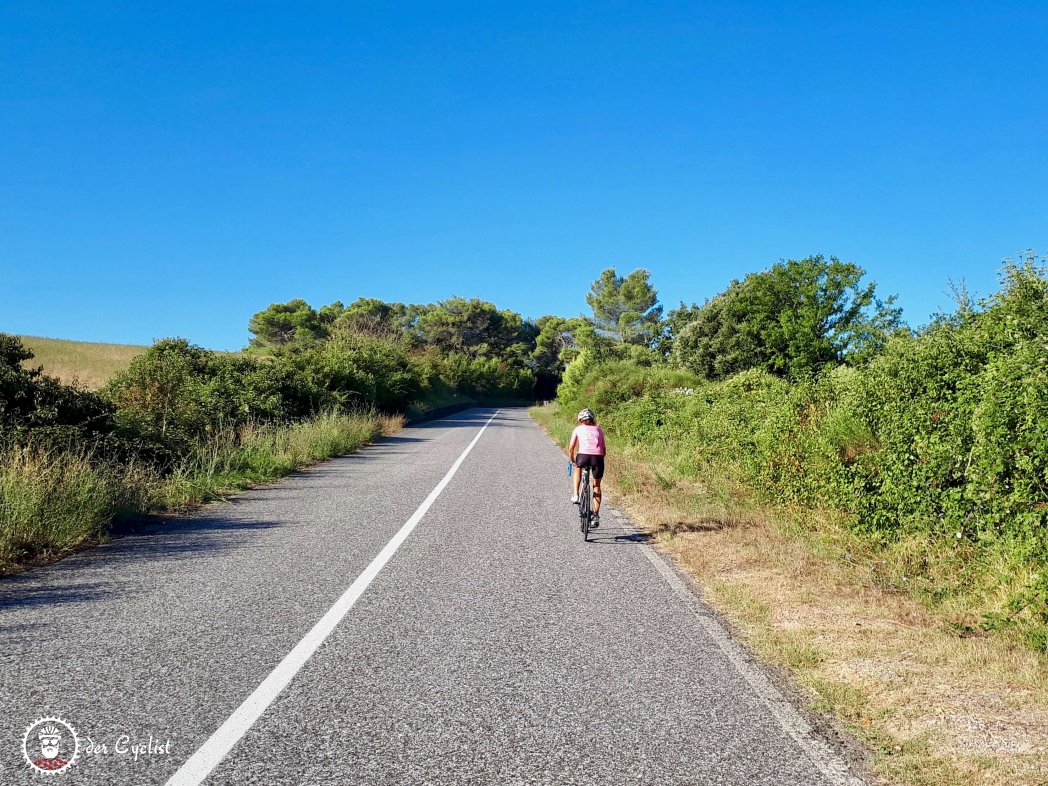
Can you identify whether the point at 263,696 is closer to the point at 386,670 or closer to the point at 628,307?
the point at 386,670

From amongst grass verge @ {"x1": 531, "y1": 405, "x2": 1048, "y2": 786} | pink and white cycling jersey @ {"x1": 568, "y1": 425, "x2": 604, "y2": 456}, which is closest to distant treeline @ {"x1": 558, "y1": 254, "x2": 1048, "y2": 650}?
grass verge @ {"x1": 531, "y1": 405, "x2": 1048, "y2": 786}

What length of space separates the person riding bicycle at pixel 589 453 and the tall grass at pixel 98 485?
5.64 m

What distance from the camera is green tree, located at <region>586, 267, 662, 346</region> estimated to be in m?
77.0

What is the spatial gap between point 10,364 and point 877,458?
12.4 m

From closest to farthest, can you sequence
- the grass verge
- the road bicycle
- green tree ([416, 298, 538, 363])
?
the grass verge → the road bicycle → green tree ([416, 298, 538, 363])

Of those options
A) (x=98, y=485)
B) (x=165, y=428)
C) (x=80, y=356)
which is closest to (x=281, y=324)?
(x=80, y=356)

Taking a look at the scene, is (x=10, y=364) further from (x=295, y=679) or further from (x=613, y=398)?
(x=613, y=398)

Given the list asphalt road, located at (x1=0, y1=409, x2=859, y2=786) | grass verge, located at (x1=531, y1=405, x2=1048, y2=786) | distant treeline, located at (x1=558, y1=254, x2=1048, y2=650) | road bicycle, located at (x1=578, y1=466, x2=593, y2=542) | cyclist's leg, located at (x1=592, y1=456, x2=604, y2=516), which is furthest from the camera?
cyclist's leg, located at (x1=592, y1=456, x2=604, y2=516)

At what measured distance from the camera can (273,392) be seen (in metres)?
22.2

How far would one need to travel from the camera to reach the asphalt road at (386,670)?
3.35 m

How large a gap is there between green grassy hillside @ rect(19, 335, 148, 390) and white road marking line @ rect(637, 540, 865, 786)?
36.1 m

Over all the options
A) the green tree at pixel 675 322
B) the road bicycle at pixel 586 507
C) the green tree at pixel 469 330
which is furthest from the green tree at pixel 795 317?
the green tree at pixel 469 330

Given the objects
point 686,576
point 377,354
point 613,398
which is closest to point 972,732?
point 686,576

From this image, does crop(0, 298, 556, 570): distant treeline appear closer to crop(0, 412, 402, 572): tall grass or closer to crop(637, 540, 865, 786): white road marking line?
crop(0, 412, 402, 572): tall grass
